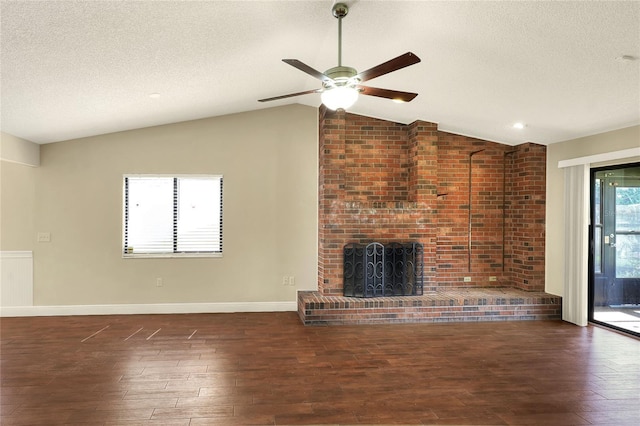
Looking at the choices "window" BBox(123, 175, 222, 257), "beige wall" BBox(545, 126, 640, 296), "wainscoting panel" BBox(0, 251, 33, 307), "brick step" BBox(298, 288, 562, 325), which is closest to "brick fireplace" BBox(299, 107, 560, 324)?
"brick step" BBox(298, 288, 562, 325)

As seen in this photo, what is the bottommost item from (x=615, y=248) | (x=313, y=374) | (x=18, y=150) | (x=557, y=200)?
(x=313, y=374)

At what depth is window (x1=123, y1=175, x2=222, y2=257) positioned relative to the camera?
593 centimetres

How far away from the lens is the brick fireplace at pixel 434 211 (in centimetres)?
567

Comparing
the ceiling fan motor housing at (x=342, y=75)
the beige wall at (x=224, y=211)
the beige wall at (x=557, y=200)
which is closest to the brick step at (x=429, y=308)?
the beige wall at (x=557, y=200)

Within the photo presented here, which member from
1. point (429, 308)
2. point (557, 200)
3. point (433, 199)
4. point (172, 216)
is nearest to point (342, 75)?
point (433, 199)

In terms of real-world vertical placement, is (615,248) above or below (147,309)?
above

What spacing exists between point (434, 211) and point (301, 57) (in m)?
3.02

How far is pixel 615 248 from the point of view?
5.20 meters

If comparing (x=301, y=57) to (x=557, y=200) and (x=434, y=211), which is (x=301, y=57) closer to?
(x=434, y=211)

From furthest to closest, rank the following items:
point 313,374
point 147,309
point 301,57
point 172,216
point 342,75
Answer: point 172,216 < point 147,309 < point 301,57 < point 313,374 < point 342,75

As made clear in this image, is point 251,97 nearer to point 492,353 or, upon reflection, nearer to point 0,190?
point 0,190

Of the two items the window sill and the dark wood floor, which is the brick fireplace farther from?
the window sill

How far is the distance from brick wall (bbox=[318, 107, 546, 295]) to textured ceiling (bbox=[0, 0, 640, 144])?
832 millimetres

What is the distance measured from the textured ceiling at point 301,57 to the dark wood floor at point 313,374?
8.43 ft
